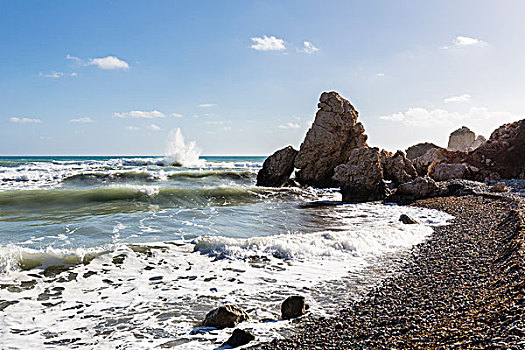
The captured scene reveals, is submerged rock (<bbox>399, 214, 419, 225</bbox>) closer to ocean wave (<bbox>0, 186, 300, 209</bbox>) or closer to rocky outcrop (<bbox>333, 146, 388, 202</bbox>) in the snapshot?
rocky outcrop (<bbox>333, 146, 388, 202</bbox>)

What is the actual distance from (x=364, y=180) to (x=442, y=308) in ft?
53.1

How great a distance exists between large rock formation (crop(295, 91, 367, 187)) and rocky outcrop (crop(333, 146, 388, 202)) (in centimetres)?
523

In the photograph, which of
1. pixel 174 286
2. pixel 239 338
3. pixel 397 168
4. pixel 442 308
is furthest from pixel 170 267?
pixel 397 168

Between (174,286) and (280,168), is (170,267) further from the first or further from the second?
(280,168)

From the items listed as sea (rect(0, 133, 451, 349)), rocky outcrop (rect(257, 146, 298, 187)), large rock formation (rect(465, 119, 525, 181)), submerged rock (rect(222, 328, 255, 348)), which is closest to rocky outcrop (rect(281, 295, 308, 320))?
sea (rect(0, 133, 451, 349))

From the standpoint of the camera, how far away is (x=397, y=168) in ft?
76.4

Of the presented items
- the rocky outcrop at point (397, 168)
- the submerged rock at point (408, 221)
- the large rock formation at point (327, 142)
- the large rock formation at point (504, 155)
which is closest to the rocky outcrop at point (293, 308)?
the submerged rock at point (408, 221)

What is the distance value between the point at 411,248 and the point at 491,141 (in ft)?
74.9

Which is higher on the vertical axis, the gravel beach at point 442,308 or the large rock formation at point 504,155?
the large rock formation at point 504,155

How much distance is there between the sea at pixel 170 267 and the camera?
17.5ft

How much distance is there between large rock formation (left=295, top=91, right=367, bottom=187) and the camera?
26188 millimetres

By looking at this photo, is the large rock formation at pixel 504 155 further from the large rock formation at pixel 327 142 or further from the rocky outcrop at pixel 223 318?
the rocky outcrop at pixel 223 318

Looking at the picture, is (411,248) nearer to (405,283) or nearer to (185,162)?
(405,283)

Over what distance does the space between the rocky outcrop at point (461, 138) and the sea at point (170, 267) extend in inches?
2251
